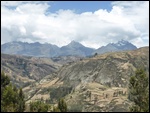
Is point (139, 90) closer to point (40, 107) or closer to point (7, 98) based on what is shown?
point (40, 107)

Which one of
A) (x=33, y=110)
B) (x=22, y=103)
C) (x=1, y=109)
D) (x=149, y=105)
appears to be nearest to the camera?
(x=1, y=109)

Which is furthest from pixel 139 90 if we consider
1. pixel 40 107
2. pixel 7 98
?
pixel 7 98

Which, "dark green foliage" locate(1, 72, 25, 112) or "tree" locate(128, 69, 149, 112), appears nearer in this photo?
"dark green foliage" locate(1, 72, 25, 112)

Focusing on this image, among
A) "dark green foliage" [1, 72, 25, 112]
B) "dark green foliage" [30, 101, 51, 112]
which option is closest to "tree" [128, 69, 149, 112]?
"dark green foliage" [30, 101, 51, 112]

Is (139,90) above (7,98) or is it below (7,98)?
above

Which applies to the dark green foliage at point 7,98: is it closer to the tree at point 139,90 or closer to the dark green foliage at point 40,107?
the dark green foliage at point 40,107

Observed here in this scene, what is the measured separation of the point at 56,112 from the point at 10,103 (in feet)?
48.6

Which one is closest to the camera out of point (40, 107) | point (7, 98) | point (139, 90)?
point (7, 98)

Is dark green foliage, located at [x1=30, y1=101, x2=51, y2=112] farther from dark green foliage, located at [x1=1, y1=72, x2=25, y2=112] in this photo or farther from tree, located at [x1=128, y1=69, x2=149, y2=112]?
tree, located at [x1=128, y1=69, x2=149, y2=112]

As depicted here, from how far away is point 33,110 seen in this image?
97.9 metres

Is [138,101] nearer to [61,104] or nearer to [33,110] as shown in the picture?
[61,104]

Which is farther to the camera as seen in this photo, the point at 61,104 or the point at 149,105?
the point at 61,104

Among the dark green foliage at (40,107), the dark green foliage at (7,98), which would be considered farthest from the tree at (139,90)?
the dark green foliage at (7,98)

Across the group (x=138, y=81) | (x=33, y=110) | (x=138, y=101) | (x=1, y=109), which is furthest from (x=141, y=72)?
(x=1, y=109)
